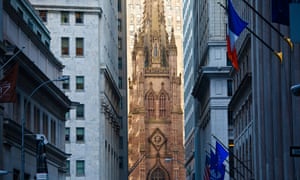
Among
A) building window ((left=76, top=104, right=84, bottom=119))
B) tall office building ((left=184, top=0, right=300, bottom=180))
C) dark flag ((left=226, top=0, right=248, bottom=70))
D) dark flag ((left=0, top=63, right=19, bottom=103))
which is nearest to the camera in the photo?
dark flag ((left=226, top=0, right=248, bottom=70))

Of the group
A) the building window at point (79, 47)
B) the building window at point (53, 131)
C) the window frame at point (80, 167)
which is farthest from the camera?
the building window at point (79, 47)

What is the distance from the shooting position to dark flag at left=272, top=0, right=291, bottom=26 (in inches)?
1216

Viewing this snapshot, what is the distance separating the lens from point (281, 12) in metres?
31.0

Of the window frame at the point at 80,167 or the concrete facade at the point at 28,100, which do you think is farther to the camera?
the window frame at the point at 80,167

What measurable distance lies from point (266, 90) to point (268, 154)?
11.9 feet

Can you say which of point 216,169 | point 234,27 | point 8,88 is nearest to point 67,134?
point 216,169

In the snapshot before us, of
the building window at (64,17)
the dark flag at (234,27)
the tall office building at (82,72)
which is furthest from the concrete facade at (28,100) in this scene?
the building window at (64,17)

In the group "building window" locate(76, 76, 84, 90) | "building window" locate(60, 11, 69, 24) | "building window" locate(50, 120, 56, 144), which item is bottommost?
"building window" locate(50, 120, 56, 144)

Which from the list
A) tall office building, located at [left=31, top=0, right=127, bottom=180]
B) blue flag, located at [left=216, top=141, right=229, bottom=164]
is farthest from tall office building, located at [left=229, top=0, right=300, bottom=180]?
tall office building, located at [left=31, top=0, right=127, bottom=180]

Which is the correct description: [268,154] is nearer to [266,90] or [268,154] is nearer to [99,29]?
[266,90]

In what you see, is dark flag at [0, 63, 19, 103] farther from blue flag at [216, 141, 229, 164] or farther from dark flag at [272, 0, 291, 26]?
blue flag at [216, 141, 229, 164]

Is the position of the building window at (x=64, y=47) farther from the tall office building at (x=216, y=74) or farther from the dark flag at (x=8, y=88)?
the dark flag at (x=8, y=88)

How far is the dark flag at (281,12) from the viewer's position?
101 ft

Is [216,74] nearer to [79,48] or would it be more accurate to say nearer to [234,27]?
[79,48]
